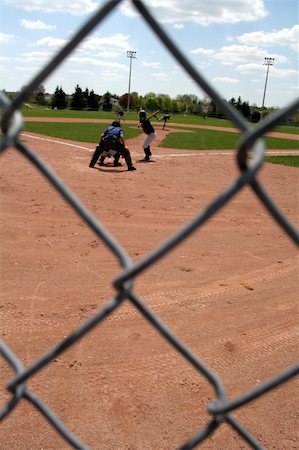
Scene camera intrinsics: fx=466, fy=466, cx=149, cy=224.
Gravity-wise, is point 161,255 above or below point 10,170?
above

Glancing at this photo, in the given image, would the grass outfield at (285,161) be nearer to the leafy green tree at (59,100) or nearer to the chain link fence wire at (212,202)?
the chain link fence wire at (212,202)

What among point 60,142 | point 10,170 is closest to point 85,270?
Result: point 10,170

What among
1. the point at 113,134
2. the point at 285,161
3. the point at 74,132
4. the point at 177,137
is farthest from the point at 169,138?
the point at 113,134

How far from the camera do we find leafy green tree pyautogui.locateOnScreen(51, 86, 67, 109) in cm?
6575

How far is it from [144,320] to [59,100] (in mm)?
66709

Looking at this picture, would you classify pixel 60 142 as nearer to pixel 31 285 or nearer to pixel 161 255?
pixel 31 285

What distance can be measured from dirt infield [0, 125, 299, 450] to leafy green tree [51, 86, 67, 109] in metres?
61.9

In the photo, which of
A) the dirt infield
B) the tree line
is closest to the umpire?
the dirt infield

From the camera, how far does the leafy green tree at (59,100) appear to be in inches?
2589

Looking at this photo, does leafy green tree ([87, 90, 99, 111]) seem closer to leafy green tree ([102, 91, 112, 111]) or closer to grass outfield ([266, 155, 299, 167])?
leafy green tree ([102, 91, 112, 111])

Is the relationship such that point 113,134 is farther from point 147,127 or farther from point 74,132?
point 74,132

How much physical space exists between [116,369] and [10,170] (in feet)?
21.4

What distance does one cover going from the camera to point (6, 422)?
2.60m

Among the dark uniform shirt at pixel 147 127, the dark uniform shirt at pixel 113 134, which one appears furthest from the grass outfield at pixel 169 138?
the dark uniform shirt at pixel 113 134
